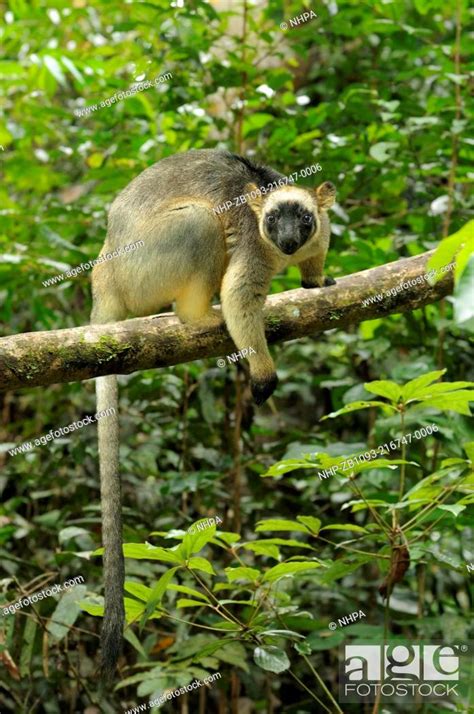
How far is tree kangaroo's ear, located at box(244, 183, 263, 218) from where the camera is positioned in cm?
462

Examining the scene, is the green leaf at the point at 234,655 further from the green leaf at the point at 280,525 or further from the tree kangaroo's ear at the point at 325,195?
the tree kangaroo's ear at the point at 325,195

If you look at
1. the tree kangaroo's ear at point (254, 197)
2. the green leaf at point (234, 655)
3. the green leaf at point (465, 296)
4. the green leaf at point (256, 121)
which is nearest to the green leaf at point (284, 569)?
the green leaf at point (234, 655)

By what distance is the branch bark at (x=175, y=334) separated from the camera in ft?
11.6

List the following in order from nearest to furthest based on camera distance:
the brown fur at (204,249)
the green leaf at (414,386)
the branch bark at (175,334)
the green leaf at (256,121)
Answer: the green leaf at (414,386) → the branch bark at (175,334) → the brown fur at (204,249) → the green leaf at (256,121)

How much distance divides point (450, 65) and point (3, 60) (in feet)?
12.0

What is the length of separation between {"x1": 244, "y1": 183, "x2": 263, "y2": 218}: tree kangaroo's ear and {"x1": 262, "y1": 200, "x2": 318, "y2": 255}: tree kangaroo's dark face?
2.9 inches

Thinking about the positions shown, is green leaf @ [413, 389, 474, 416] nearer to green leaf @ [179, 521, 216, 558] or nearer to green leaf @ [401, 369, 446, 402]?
green leaf @ [401, 369, 446, 402]

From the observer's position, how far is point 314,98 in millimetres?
8281

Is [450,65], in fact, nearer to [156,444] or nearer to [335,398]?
[335,398]

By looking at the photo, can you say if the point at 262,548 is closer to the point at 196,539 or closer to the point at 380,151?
the point at 196,539

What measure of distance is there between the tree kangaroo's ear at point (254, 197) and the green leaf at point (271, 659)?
2528 mm

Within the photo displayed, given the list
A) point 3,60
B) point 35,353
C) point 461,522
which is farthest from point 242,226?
point 3,60

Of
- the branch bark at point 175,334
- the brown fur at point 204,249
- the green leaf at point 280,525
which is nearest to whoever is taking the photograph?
the green leaf at point 280,525

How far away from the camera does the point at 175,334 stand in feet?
13.1
